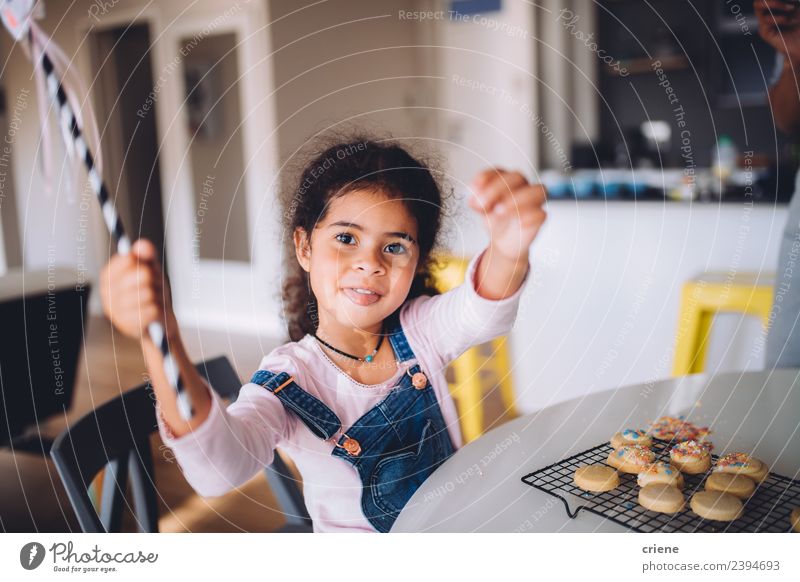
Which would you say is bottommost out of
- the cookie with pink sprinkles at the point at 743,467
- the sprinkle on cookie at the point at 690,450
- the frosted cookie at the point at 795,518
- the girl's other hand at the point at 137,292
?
the frosted cookie at the point at 795,518

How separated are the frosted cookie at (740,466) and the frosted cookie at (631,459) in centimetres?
7

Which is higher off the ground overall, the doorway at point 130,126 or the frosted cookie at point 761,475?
the doorway at point 130,126

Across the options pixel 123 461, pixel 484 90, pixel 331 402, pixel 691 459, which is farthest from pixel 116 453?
pixel 484 90

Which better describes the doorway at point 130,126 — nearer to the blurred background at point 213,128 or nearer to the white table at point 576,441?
the blurred background at point 213,128

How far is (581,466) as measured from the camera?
75 centimetres

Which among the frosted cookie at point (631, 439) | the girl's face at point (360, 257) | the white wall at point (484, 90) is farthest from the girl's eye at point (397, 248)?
the frosted cookie at point (631, 439)

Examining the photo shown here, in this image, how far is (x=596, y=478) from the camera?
696mm

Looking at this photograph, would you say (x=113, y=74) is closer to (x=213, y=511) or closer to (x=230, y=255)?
(x=230, y=255)

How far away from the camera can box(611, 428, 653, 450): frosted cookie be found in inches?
30.5

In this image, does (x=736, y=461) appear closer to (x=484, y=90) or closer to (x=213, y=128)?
(x=213, y=128)

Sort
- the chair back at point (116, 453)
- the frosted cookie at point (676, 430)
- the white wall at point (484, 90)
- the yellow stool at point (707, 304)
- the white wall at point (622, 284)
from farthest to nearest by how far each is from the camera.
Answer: the white wall at point (622, 284) → the yellow stool at point (707, 304) → the white wall at point (484, 90) → the frosted cookie at point (676, 430) → the chair back at point (116, 453)

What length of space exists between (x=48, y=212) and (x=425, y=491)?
0.58m

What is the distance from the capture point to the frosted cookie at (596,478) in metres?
0.69
